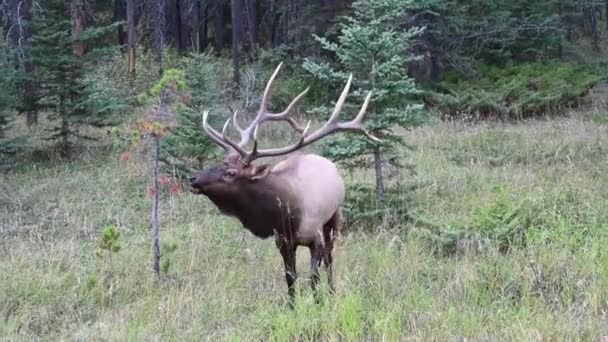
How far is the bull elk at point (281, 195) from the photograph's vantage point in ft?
18.1

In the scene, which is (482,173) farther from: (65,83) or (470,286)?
(65,83)

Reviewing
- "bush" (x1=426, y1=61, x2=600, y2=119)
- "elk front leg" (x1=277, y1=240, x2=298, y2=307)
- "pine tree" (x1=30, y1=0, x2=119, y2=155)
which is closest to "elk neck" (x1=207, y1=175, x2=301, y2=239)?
"elk front leg" (x1=277, y1=240, x2=298, y2=307)

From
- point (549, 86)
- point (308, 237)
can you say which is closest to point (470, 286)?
point (308, 237)

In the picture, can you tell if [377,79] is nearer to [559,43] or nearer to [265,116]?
[265,116]

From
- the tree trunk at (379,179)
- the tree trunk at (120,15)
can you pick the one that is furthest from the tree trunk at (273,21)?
the tree trunk at (379,179)

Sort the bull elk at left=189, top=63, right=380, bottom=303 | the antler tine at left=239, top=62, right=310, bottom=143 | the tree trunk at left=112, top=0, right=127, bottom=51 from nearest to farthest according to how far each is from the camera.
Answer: the bull elk at left=189, top=63, right=380, bottom=303 → the antler tine at left=239, top=62, right=310, bottom=143 → the tree trunk at left=112, top=0, right=127, bottom=51

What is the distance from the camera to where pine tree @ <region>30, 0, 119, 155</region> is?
12.5 meters

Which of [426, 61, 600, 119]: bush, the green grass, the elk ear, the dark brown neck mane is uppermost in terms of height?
[426, 61, 600, 119]: bush

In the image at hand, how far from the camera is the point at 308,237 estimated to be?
5.74 metres

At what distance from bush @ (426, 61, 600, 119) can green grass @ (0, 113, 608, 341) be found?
5.25 metres

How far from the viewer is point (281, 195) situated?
5652mm

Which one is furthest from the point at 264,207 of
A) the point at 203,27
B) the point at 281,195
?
the point at 203,27

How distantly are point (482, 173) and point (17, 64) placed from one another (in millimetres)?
9813

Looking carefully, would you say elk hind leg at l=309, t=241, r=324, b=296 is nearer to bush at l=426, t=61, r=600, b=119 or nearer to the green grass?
the green grass
